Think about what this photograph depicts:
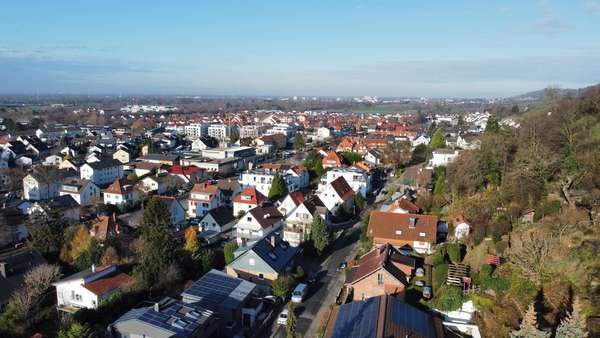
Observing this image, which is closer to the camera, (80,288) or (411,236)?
(80,288)

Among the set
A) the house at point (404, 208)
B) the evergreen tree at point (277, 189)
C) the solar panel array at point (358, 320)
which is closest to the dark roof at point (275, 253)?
the solar panel array at point (358, 320)

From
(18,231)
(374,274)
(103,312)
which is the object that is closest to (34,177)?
(18,231)

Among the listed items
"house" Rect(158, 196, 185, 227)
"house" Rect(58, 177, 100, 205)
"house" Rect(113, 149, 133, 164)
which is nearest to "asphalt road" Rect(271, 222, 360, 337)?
"house" Rect(158, 196, 185, 227)

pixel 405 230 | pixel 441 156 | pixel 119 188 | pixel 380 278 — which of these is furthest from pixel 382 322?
pixel 441 156

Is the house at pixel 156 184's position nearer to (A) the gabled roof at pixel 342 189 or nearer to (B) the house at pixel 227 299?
(A) the gabled roof at pixel 342 189

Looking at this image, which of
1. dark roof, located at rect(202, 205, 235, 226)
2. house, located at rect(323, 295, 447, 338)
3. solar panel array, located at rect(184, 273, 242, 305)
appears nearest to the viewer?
house, located at rect(323, 295, 447, 338)

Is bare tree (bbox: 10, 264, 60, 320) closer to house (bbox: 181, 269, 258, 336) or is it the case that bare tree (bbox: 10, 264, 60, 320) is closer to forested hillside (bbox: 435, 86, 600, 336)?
house (bbox: 181, 269, 258, 336)

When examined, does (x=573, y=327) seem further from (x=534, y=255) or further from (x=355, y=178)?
(x=355, y=178)

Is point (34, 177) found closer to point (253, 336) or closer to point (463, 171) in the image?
point (253, 336)
